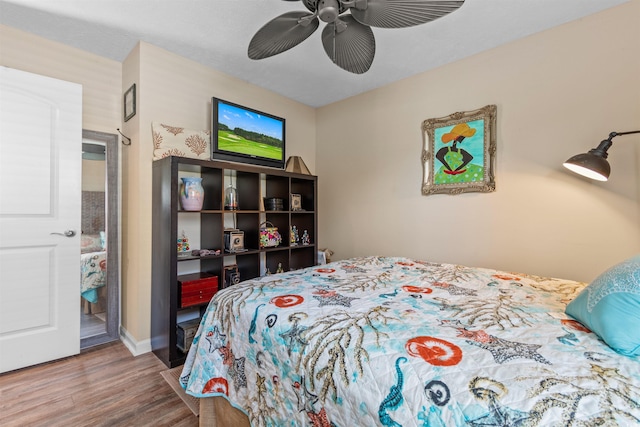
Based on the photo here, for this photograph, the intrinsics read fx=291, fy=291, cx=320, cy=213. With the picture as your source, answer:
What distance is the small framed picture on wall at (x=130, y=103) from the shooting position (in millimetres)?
2438

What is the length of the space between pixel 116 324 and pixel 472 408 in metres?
2.96

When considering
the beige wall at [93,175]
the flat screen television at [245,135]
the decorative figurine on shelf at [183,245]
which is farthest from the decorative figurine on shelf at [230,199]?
the beige wall at [93,175]

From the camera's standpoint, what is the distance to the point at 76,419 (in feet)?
5.31

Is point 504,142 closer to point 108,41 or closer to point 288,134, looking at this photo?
point 288,134

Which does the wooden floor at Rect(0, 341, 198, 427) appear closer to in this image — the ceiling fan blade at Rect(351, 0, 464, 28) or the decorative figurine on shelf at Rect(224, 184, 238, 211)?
the decorative figurine on shelf at Rect(224, 184, 238, 211)

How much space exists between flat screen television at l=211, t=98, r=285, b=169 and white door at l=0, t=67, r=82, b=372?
1044 millimetres

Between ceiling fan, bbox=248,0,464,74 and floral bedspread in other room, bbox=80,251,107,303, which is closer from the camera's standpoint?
ceiling fan, bbox=248,0,464,74

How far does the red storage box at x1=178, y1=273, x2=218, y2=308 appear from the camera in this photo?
228cm

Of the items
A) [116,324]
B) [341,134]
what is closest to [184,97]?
[341,134]

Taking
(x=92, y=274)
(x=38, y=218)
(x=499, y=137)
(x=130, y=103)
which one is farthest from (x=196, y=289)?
(x=499, y=137)

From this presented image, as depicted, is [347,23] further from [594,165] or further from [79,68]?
[79,68]

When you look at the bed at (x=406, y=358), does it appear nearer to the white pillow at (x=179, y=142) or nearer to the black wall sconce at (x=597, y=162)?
the black wall sconce at (x=597, y=162)

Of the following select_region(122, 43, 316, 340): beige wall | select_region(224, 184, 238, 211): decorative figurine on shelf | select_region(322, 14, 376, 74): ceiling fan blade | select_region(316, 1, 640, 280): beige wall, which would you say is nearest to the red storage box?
select_region(122, 43, 316, 340): beige wall

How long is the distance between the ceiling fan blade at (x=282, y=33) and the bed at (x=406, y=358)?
52.3 inches
